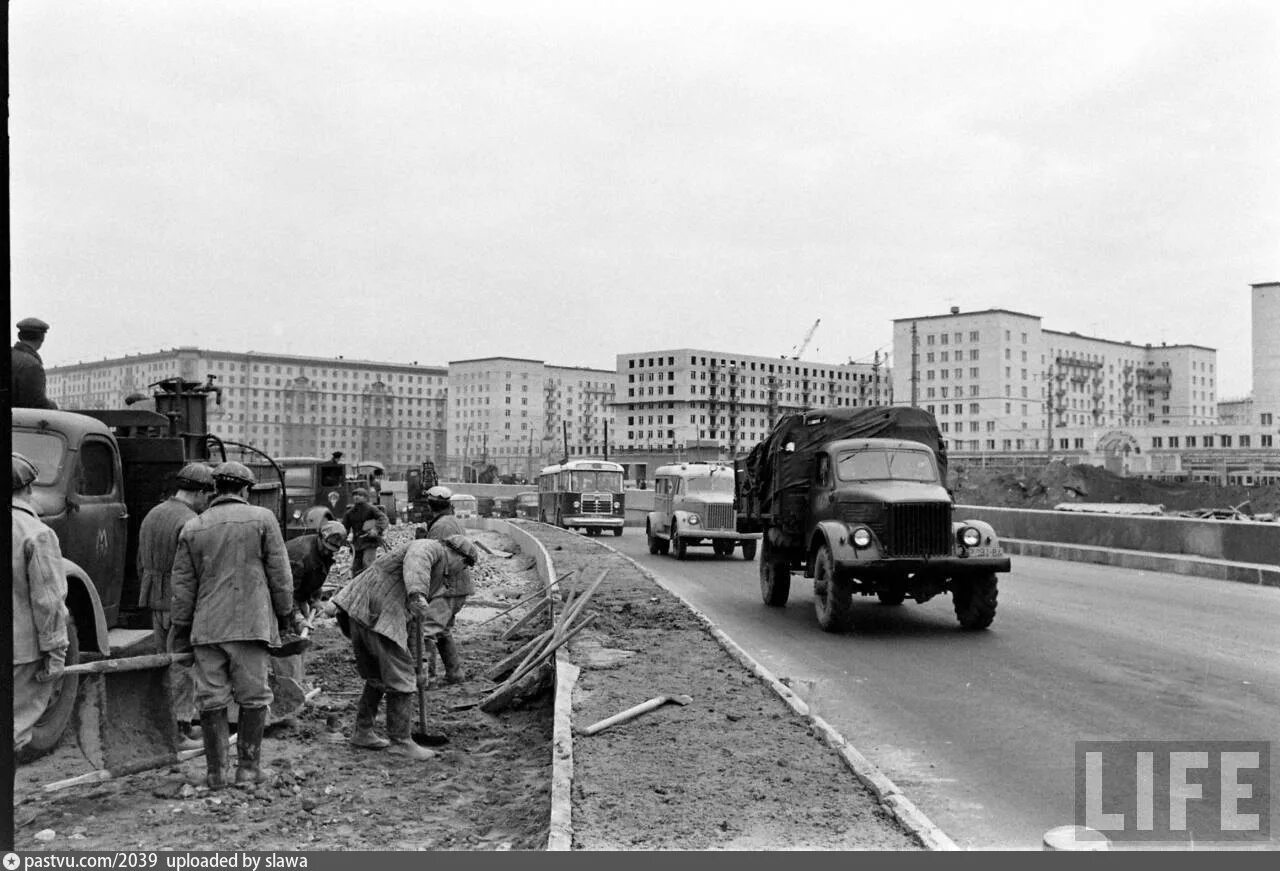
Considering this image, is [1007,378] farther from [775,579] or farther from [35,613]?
[35,613]

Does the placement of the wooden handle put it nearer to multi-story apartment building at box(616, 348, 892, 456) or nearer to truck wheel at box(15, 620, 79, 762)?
truck wheel at box(15, 620, 79, 762)

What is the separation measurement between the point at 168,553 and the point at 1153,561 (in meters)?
18.3

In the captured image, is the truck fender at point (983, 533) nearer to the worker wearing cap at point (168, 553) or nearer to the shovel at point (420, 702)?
the shovel at point (420, 702)

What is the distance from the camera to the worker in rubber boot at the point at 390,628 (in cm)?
760

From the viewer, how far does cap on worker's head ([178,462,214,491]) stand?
7555 mm

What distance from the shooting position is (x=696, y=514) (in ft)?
85.9

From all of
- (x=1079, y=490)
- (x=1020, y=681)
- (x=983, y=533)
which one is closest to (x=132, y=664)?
(x=1020, y=681)

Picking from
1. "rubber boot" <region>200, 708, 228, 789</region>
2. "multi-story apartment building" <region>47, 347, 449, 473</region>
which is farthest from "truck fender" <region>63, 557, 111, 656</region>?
"multi-story apartment building" <region>47, 347, 449, 473</region>

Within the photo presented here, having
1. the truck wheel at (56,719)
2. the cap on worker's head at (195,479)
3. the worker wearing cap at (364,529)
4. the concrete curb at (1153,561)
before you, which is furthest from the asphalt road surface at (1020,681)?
the truck wheel at (56,719)

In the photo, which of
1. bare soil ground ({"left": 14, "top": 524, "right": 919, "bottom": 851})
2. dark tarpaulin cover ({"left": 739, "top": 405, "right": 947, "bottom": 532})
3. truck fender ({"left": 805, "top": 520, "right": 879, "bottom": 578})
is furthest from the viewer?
dark tarpaulin cover ({"left": 739, "top": 405, "right": 947, "bottom": 532})

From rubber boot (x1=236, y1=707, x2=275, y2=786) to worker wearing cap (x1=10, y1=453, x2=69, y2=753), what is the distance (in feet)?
3.57

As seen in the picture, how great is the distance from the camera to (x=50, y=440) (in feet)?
29.6
